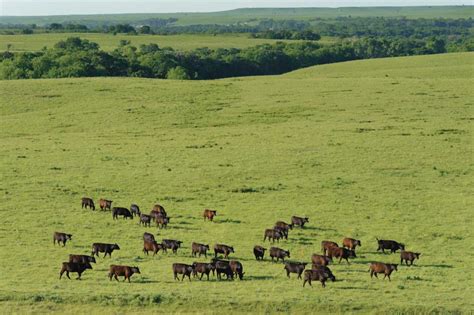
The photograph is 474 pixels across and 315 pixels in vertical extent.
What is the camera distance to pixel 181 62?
9238cm

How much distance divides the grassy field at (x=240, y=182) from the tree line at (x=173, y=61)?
52.6ft

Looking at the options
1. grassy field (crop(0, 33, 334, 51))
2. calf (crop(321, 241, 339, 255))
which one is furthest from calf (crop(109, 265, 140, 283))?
grassy field (crop(0, 33, 334, 51))

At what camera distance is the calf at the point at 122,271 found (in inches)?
834

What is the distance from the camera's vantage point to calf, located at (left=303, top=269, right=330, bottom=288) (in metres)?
20.9

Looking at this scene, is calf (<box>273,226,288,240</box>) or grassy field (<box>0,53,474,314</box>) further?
calf (<box>273,226,288,240</box>)

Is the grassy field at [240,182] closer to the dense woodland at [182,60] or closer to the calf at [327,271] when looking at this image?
the calf at [327,271]

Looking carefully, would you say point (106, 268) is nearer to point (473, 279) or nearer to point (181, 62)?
point (473, 279)

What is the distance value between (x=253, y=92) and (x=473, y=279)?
4129cm

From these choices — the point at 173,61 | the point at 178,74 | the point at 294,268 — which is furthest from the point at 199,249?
the point at 173,61

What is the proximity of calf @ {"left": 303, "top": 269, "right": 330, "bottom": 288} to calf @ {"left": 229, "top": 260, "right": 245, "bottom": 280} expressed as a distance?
5.88 feet

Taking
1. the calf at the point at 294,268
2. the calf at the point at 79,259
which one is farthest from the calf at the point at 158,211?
the calf at the point at 294,268

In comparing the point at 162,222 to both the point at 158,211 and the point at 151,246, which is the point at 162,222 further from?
the point at 151,246

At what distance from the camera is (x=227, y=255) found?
23562 mm

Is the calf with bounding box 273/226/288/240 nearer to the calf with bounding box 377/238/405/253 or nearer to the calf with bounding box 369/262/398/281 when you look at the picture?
the calf with bounding box 377/238/405/253
